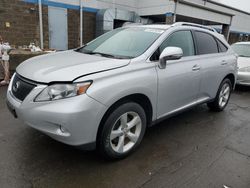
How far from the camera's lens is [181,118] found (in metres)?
4.21

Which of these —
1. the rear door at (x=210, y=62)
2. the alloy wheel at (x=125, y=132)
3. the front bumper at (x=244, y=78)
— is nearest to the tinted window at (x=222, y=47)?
the rear door at (x=210, y=62)

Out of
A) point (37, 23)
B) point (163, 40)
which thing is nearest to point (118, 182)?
point (163, 40)

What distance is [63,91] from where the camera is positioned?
7.09ft

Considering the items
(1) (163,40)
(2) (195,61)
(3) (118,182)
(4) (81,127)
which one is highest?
(1) (163,40)

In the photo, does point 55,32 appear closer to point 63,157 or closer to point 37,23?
point 37,23

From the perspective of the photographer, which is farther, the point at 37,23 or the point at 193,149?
the point at 37,23

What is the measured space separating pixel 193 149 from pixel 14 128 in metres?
2.75

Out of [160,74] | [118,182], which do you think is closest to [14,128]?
[118,182]

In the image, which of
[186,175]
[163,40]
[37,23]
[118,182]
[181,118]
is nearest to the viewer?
[118,182]

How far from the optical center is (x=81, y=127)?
7.06ft

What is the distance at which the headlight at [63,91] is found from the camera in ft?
7.05

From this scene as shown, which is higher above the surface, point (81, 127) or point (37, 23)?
point (37, 23)

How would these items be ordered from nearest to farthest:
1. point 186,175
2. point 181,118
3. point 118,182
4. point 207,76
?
1. point 118,182
2. point 186,175
3. point 207,76
4. point 181,118

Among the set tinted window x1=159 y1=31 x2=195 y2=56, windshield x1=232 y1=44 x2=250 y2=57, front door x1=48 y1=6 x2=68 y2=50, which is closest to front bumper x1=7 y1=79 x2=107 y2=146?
tinted window x1=159 y1=31 x2=195 y2=56
